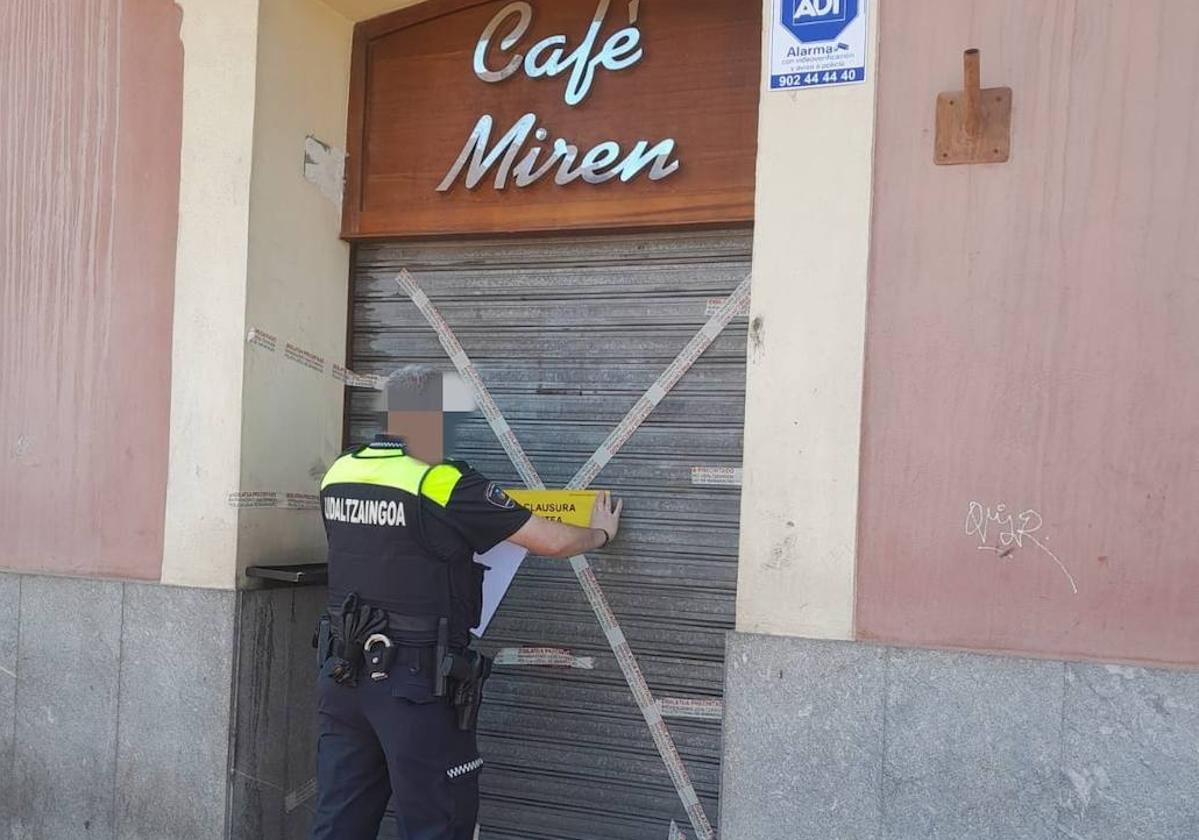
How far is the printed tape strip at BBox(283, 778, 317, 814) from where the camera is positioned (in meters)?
5.14

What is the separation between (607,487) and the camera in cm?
484

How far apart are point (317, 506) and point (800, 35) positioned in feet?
9.36

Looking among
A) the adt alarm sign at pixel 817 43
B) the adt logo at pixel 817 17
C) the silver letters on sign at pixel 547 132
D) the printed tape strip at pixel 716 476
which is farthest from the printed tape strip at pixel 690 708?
the adt logo at pixel 817 17

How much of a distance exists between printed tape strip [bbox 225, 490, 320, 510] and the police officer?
96 cm

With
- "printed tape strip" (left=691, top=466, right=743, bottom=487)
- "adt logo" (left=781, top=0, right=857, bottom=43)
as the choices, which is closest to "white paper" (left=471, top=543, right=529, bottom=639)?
"printed tape strip" (left=691, top=466, right=743, bottom=487)

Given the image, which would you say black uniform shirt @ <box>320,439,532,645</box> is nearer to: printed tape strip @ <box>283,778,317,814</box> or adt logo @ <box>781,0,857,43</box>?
printed tape strip @ <box>283,778,317,814</box>

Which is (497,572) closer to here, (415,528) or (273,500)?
(415,528)

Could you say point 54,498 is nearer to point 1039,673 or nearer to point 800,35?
point 800,35

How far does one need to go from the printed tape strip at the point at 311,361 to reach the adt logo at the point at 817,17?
232 centimetres

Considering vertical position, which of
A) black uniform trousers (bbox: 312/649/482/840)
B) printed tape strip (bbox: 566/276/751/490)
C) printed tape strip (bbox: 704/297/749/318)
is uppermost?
printed tape strip (bbox: 704/297/749/318)

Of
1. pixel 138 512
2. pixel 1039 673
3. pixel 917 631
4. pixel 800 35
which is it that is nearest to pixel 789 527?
pixel 917 631

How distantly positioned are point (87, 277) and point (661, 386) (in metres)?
2.58

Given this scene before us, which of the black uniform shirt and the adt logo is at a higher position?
the adt logo

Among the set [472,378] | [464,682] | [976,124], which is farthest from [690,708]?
[976,124]
